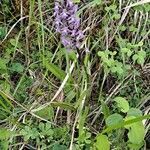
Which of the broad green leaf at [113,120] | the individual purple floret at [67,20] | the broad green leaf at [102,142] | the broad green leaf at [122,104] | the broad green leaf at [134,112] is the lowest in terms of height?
the broad green leaf at [102,142]

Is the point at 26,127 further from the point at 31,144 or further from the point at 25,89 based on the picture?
the point at 25,89

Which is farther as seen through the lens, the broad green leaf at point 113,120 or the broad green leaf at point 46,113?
the broad green leaf at point 46,113

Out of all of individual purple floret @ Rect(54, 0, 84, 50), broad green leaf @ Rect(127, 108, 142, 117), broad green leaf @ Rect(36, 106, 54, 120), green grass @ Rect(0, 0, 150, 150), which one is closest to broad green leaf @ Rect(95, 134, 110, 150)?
green grass @ Rect(0, 0, 150, 150)

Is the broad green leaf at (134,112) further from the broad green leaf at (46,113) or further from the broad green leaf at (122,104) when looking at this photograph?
the broad green leaf at (46,113)

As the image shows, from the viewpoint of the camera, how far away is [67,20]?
5.53 ft

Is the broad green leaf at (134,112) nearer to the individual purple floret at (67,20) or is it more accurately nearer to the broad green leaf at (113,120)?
the broad green leaf at (113,120)

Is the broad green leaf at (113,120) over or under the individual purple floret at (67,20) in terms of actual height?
under

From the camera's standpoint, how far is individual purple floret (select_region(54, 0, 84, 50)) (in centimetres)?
167

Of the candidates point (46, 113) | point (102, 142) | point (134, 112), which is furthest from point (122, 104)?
point (46, 113)

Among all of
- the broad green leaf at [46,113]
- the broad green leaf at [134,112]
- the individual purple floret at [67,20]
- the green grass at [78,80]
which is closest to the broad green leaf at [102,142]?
the green grass at [78,80]

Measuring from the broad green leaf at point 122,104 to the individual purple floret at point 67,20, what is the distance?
0.27m

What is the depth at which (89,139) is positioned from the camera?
171 centimetres

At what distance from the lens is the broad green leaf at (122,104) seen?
1.67 metres

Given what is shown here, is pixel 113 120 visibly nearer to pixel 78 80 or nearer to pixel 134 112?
pixel 134 112
